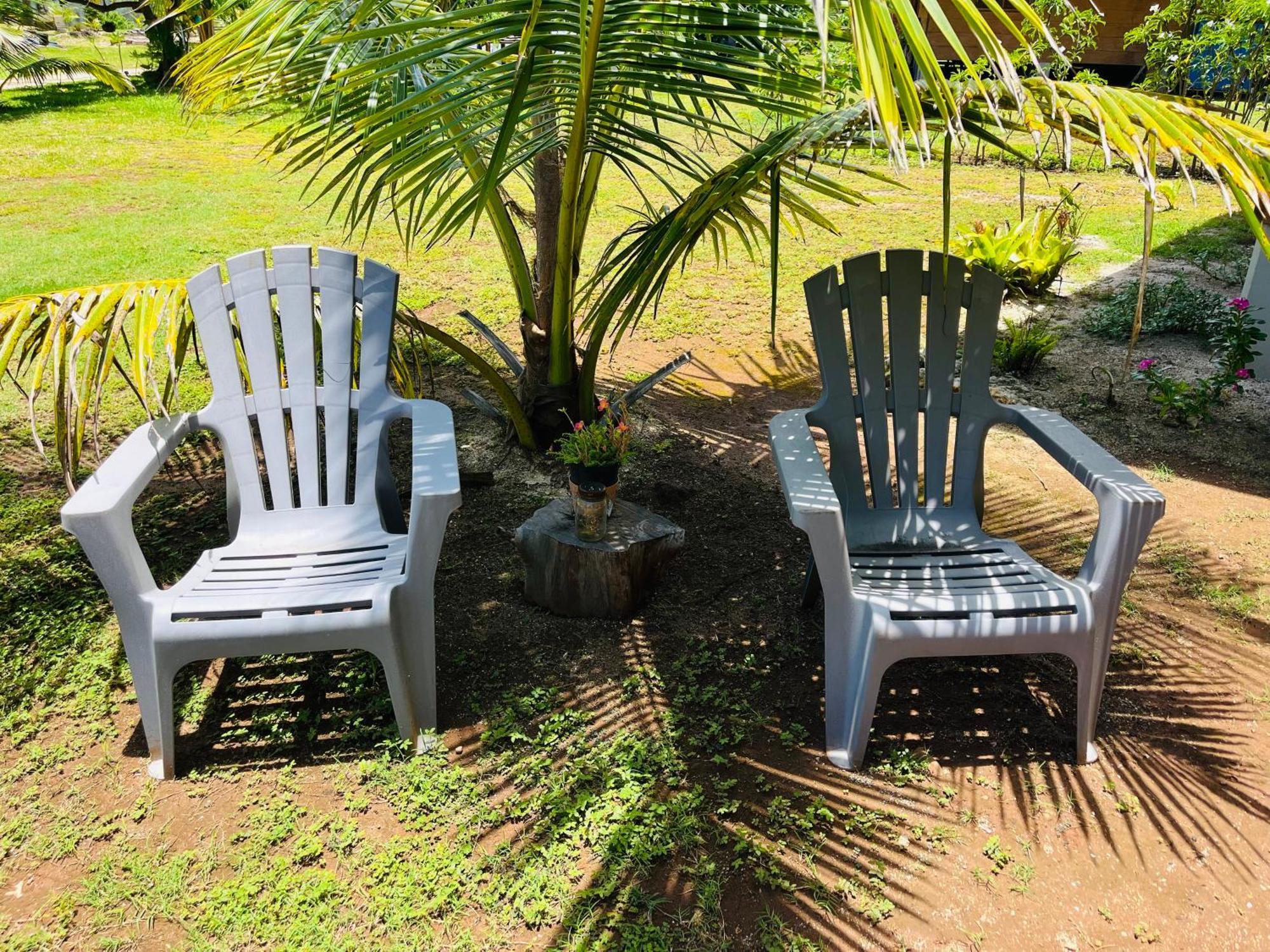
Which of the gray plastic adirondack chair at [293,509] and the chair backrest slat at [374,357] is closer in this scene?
the gray plastic adirondack chair at [293,509]

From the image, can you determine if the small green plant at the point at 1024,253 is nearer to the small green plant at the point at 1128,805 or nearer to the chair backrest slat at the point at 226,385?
the small green plant at the point at 1128,805

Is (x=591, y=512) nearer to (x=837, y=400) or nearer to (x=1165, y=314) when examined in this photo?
(x=837, y=400)

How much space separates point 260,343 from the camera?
2.97 m

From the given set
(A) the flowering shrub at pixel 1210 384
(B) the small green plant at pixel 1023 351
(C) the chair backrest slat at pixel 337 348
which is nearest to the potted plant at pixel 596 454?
(C) the chair backrest slat at pixel 337 348

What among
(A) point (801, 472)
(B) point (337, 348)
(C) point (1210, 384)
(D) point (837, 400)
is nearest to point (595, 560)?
(A) point (801, 472)

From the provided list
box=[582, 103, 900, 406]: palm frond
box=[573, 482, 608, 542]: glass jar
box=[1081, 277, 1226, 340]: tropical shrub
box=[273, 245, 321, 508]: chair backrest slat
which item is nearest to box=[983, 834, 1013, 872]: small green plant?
box=[573, 482, 608, 542]: glass jar

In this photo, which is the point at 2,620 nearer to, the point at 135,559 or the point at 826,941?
the point at 135,559

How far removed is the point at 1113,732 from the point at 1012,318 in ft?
12.6

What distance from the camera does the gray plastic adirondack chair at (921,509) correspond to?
2.34 meters

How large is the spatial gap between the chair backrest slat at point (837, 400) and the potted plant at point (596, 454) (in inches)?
25.2

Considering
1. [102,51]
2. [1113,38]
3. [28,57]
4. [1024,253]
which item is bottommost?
[1024,253]

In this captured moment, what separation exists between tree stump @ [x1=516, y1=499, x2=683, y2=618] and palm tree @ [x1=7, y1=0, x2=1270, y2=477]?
2.25 ft

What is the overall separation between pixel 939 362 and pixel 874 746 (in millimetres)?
1324

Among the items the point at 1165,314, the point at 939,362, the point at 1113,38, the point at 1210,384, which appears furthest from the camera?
the point at 1113,38
